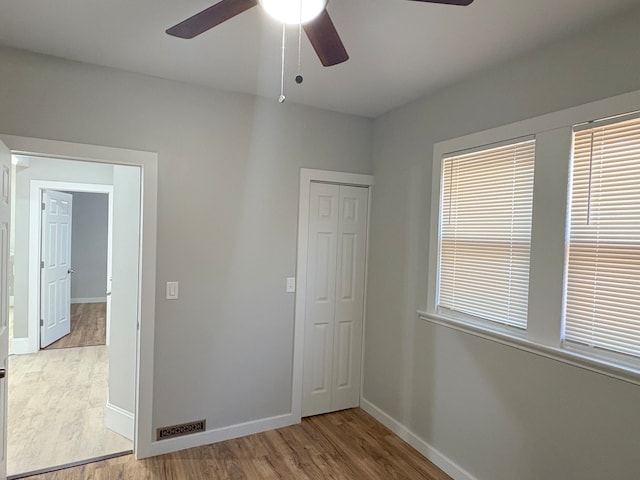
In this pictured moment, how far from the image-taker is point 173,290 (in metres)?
2.64

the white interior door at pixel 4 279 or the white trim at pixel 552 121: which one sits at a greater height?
the white trim at pixel 552 121

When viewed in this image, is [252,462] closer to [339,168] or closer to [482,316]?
[482,316]

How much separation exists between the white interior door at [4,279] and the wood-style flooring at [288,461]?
16.0 inches

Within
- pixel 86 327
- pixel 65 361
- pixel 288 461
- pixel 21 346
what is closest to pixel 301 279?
pixel 288 461

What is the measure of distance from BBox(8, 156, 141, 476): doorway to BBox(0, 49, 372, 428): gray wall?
14.3 inches

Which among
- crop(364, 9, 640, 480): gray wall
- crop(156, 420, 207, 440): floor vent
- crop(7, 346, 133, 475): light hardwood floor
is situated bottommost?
crop(7, 346, 133, 475): light hardwood floor

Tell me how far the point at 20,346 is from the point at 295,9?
17.4ft

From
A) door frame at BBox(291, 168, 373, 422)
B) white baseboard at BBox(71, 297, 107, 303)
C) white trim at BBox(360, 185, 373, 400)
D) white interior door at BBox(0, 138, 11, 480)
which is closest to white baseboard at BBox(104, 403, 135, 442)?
white interior door at BBox(0, 138, 11, 480)

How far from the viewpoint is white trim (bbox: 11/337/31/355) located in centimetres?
457

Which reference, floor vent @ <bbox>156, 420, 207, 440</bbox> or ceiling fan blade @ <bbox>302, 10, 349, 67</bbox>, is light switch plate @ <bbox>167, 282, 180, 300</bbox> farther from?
ceiling fan blade @ <bbox>302, 10, 349, 67</bbox>

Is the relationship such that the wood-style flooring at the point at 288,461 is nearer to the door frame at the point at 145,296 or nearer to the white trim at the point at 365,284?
the door frame at the point at 145,296

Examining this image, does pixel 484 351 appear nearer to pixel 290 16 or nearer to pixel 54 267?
pixel 290 16

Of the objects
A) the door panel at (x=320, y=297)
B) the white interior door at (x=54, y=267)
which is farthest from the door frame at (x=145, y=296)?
the white interior door at (x=54, y=267)

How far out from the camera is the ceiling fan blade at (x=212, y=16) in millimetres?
1310
